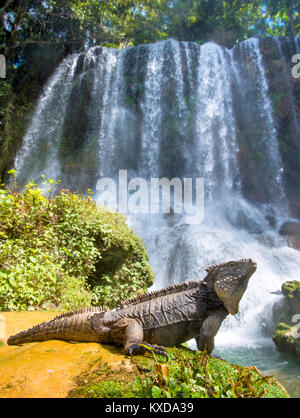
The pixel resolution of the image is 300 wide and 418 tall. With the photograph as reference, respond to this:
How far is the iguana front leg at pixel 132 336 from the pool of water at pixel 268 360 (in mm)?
3684

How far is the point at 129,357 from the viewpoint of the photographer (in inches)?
88.4

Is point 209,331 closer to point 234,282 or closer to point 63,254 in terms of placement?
point 234,282

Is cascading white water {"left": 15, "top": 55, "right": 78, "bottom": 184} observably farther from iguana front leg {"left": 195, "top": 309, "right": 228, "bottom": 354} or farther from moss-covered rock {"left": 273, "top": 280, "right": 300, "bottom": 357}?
iguana front leg {"left": 195, "top": 309, "right": 228, "bottom": 354}

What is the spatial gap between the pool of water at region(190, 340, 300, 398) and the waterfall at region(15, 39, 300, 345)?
9.45 m

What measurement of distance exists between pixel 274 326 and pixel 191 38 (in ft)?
82.6

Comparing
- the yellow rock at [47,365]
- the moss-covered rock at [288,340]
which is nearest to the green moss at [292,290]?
the moss-covered rock at [288,340]

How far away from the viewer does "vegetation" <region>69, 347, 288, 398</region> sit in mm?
1568

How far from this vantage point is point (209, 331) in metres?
2.52

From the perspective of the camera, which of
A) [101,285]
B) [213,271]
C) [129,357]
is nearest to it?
[129,357]

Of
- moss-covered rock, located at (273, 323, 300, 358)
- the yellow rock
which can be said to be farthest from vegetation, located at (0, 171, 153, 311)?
moss-covered rock, located at (273, 323, 300, 358)

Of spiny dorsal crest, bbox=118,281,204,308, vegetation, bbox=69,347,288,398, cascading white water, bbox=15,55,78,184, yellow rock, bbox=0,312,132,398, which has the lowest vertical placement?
yellow rock, bbox=0,312,132,398

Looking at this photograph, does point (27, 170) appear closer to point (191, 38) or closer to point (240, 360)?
point (240, 360)

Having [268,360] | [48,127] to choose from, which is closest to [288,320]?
[268,360]

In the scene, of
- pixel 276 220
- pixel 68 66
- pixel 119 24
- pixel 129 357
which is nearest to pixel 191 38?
pixel 119 24
